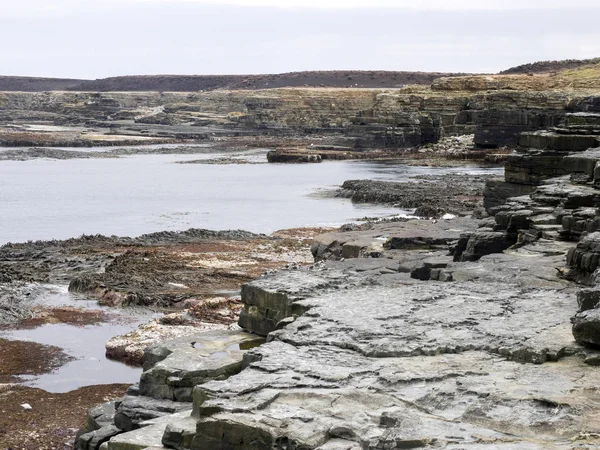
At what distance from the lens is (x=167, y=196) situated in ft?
146

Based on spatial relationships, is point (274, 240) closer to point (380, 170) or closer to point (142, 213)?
point (142, 213)

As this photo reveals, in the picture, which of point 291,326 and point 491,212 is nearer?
point 291,326

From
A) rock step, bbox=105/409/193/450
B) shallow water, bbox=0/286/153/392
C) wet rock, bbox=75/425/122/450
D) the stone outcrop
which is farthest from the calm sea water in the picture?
rock step, bbox=105/409/193/450

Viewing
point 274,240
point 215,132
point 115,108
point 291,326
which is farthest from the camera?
point 115,108

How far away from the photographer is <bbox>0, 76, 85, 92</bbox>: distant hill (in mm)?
187875

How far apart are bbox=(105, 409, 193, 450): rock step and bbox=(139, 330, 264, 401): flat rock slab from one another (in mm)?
956

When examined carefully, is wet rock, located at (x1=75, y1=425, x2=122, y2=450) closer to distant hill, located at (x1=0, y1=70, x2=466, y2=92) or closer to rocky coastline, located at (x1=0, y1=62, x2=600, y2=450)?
rocky coastline, located at (x1=0, y1=62, x2=600, y2=450)

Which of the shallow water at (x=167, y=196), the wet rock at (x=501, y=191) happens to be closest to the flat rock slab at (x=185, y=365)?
the wet rock at (x=501, y=191)

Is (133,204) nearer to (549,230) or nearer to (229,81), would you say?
(549,230)

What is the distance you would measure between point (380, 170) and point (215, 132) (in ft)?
140

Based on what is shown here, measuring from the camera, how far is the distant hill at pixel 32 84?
616 ft

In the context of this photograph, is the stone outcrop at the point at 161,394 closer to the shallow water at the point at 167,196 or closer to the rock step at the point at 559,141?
the rock step at the point at 559,141

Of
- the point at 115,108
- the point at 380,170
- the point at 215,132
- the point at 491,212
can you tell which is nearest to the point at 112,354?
the point at 491,212

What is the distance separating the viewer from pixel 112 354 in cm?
1561
